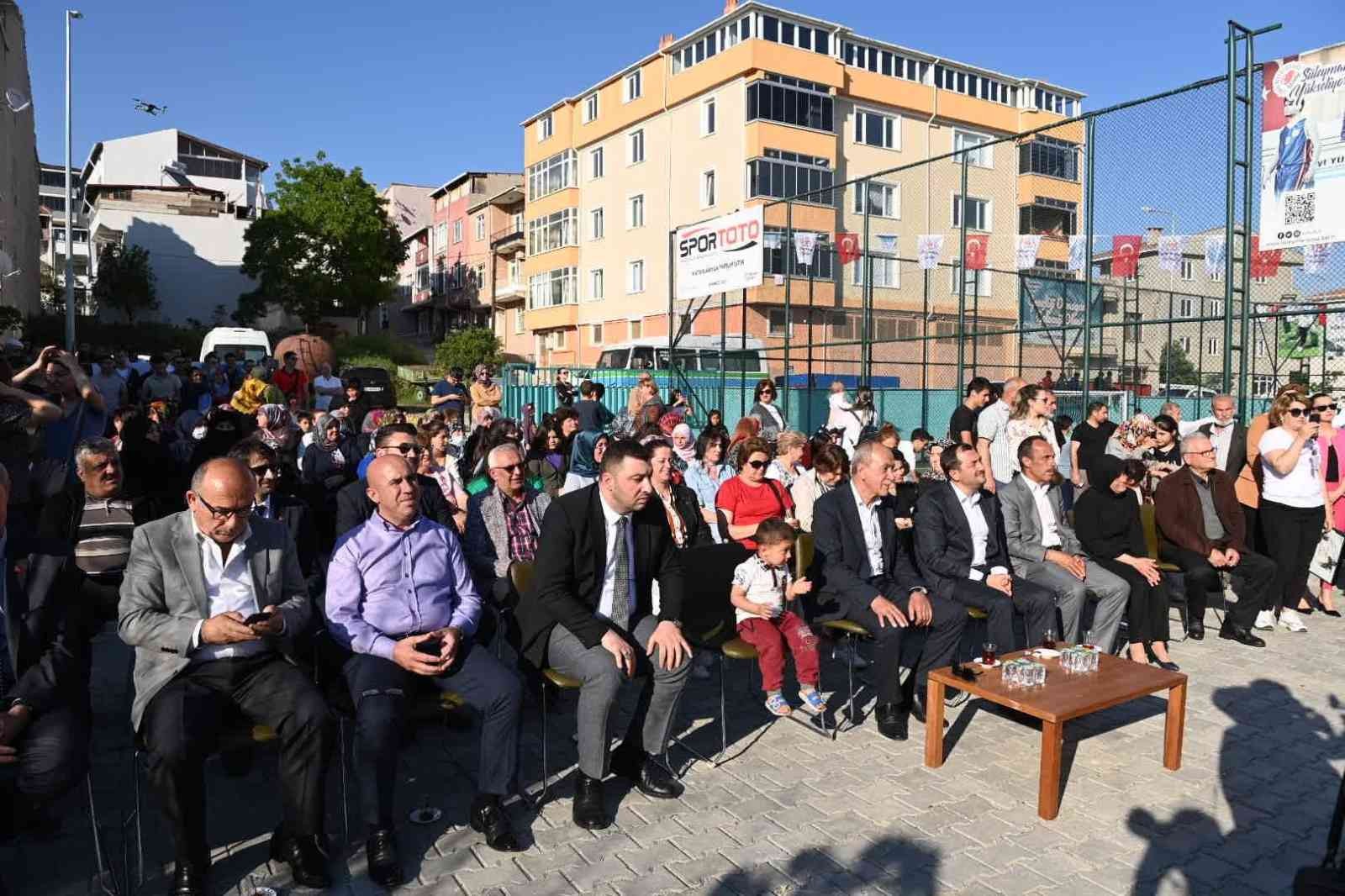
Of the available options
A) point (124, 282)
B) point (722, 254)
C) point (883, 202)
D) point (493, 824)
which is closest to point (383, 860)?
point (493, 824)

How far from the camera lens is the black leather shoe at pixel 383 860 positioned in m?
3.60

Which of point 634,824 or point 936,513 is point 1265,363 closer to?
point 936,513

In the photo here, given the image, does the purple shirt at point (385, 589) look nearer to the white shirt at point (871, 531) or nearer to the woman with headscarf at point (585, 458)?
the white shirt at point (871, 531)

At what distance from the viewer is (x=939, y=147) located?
128ft

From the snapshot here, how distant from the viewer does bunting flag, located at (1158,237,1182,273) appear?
11828mm

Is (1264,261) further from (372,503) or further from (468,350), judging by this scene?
(468,350)

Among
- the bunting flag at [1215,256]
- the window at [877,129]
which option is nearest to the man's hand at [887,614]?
the bunting flag at [1215,256]

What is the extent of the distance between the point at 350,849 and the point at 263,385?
6.24 metres

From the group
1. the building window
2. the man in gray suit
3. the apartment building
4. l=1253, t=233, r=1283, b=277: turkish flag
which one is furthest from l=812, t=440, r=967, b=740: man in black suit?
the building window

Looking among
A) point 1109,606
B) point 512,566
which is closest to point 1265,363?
point 1109,606

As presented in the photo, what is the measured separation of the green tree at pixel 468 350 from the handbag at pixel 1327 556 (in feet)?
93.5

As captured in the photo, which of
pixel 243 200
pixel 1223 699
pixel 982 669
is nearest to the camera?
pixel 982 669

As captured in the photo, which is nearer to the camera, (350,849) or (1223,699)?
(350,849)

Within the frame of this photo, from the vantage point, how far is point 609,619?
4.63m
